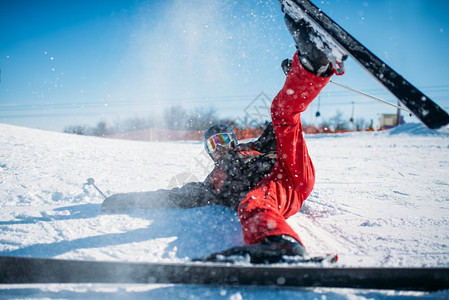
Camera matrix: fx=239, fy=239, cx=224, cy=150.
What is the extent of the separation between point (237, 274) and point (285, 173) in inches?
48.5

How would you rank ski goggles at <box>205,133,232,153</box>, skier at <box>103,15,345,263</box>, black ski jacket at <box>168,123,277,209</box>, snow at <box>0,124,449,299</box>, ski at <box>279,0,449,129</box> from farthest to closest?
→ ski goggles at <box>205,133,232,153</box> < black ski jacket at <box>168,123,277,209</box> < skier at <box>103,15,345,263</box> < snow at <box>0,124,449,299</box> < ski at <box>279,0,449,129</box>

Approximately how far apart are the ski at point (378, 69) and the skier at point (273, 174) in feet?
0.30

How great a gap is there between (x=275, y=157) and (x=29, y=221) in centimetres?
240

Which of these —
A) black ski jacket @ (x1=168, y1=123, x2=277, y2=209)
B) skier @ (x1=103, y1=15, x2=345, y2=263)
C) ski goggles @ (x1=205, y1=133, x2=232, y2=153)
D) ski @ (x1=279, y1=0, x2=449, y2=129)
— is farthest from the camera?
ski goggles @ (x1=205, y1=133, x2=232, y2=153)

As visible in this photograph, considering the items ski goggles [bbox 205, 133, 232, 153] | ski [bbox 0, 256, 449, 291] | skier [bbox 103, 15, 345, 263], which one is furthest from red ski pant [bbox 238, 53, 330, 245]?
ski goggles [bbox 205, 133, 232, 153]

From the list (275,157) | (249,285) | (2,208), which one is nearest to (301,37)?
(275,157)

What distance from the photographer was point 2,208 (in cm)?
262

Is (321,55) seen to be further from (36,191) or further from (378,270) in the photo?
(36,191)

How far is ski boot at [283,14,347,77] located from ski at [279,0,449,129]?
48mm

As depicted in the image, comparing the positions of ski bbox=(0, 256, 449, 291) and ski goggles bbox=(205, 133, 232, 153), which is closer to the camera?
ski bbox=(0, 256, 449, 291)

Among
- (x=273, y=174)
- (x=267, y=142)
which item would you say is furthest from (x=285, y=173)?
(x=267, y=142)

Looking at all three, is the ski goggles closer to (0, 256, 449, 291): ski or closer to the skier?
the skier

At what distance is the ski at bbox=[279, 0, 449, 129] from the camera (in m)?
1.11

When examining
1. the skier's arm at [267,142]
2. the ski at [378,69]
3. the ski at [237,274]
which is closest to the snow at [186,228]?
the ski at [237,274]
